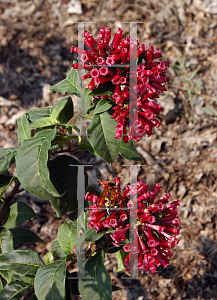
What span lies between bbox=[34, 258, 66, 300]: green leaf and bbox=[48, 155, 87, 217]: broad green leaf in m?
0.38

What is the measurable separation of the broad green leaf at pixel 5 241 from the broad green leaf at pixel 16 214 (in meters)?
0.06

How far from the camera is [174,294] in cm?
335

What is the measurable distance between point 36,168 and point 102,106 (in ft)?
1.81

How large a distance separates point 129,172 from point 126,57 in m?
2.48

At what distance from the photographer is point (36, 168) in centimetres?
178

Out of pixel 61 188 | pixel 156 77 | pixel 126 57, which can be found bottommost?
pixel 61 188

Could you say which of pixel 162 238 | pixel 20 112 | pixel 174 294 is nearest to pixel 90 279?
pixel 162 238

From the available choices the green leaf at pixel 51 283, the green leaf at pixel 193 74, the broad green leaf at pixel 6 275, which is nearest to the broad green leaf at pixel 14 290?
the broad green leaf at pixel 6 275

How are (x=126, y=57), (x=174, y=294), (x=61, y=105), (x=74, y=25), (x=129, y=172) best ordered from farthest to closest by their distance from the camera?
1. (x=74, y=25)
2. (x=129, y=172)
3. (x=174, y=294)
4. (x=61, y=105)
5. (x=126, y=57)

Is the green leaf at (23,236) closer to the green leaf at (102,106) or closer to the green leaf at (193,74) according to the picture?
the green leaf at (102,106)

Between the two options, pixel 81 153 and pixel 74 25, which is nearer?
pixel 81 153

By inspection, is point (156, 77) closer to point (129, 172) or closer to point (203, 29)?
point (129, 172)

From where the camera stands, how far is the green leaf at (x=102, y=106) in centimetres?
168

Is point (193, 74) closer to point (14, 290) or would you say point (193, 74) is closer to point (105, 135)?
point (105, 135)
